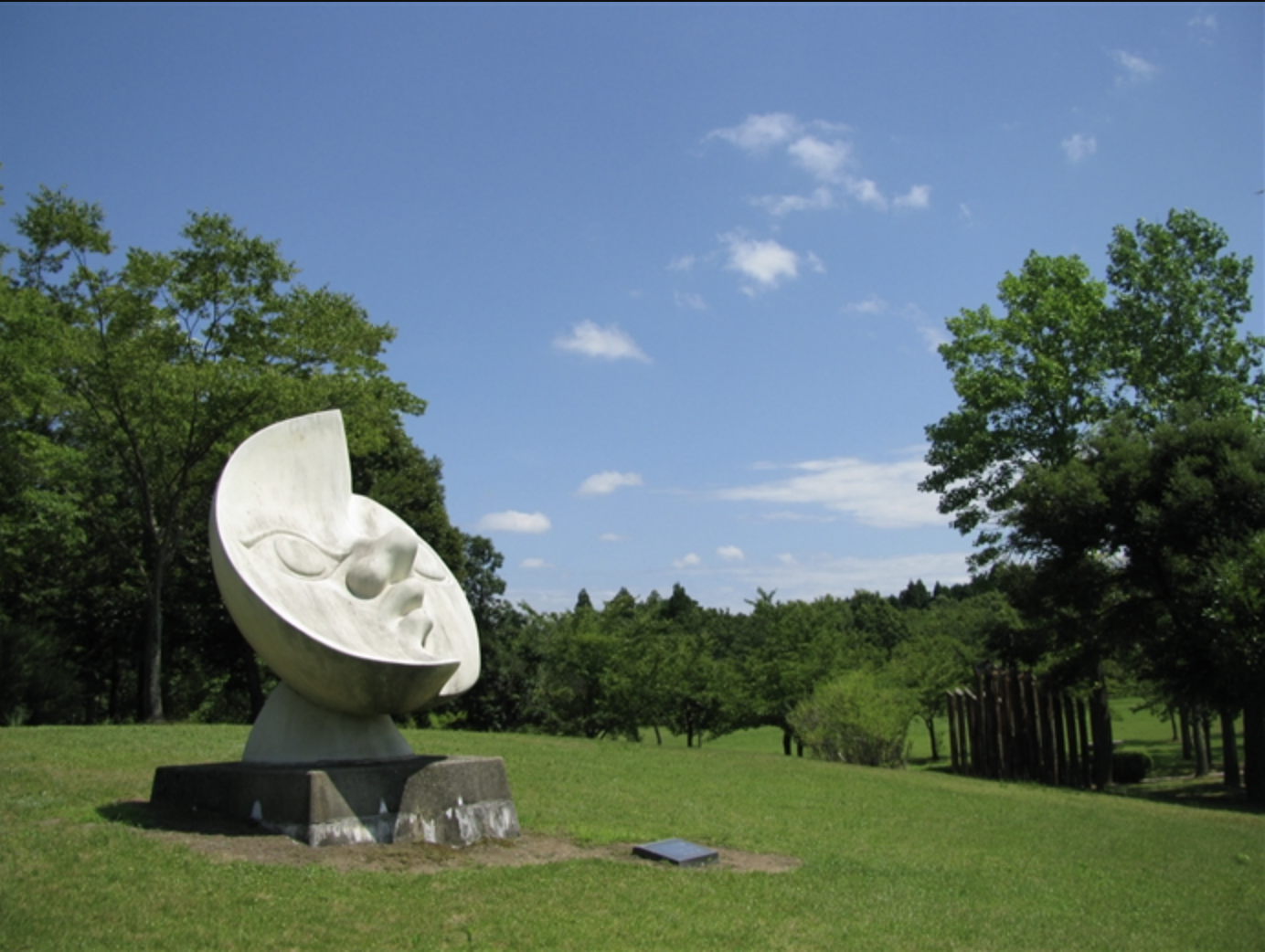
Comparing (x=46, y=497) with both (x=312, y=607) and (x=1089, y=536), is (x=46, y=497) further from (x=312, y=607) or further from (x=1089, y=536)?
(x=1089, y=536)

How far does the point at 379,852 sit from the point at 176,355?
16842 millimetres

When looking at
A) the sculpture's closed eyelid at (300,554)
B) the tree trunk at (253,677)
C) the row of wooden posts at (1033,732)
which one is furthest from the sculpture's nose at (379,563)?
the tree trunk at (253,677)

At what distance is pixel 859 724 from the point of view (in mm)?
21500

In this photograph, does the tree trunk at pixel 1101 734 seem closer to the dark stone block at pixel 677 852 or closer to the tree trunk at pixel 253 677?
the dark stone block at pixel 677 852

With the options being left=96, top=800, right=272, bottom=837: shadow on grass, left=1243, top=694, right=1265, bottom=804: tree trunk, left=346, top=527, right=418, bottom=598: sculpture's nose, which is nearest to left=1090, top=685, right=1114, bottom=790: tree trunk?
left=1243, top=694, right=1265, bottom=804: tree trunk

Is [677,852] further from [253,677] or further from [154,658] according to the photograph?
[253,677]

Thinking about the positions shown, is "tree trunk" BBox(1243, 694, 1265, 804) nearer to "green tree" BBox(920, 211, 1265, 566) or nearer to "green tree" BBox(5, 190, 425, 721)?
"green tree" BBox(920, 211, 1265, 566)

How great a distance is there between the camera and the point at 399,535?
9.23m

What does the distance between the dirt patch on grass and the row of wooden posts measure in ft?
47.6

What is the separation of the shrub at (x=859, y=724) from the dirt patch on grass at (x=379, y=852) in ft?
42.4

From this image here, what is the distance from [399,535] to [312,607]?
110 cm

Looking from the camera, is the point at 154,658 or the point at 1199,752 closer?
the point at 154,658

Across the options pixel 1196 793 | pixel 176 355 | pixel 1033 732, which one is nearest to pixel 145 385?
pixel 176 355

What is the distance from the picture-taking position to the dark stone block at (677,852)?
8.32m
